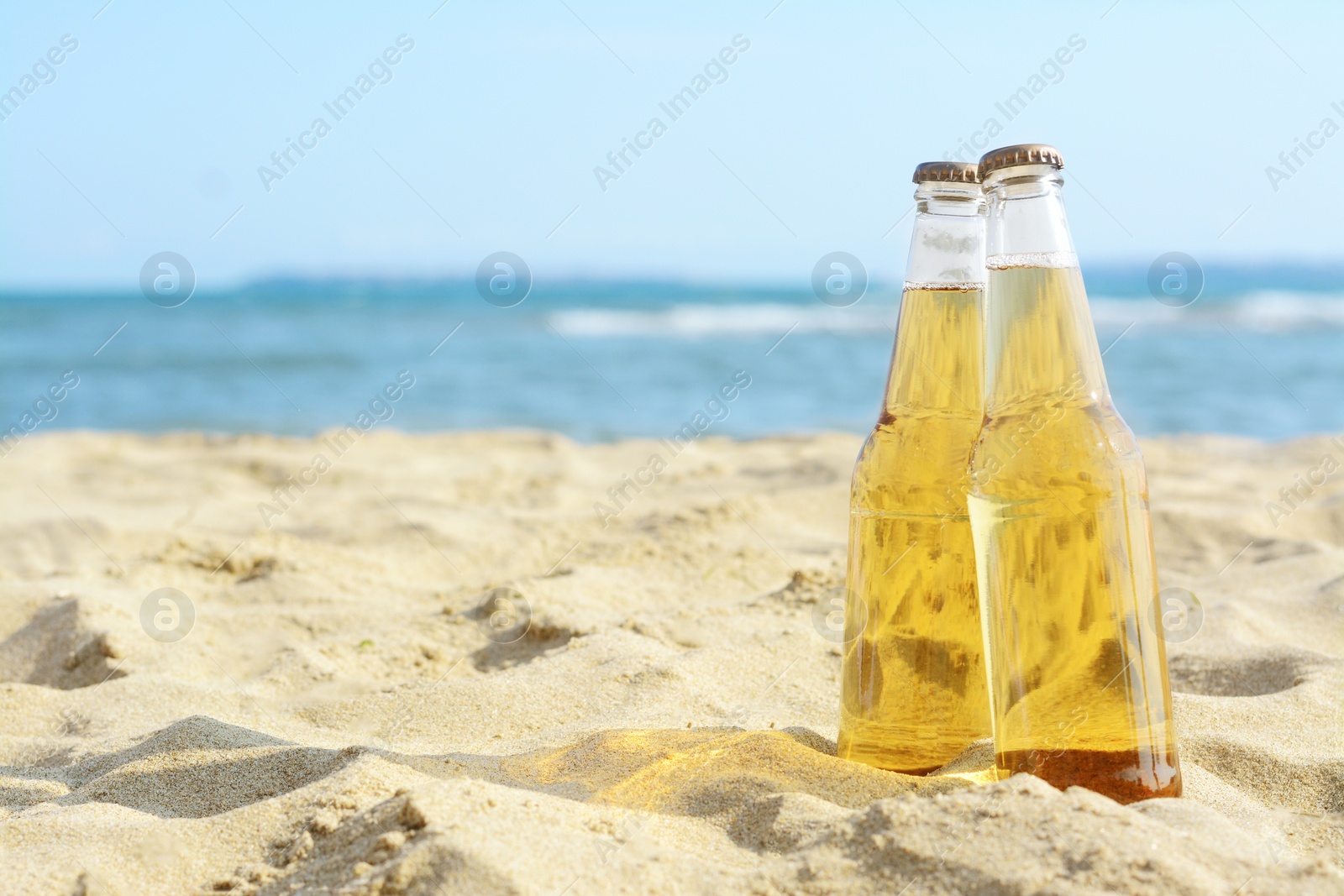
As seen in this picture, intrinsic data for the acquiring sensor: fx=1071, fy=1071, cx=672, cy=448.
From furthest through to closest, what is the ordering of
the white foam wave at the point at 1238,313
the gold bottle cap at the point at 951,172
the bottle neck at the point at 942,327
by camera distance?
the white foam wave at the point at 1238,313 < the bottle neck at the point at 942,327 < the gold bottle cap at the point at 951,172

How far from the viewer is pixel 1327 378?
1154 cm

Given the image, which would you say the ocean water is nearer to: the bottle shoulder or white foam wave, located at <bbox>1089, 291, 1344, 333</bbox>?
white foam wave, located at <bbox>1089, 291, 1344, 333</bbox>

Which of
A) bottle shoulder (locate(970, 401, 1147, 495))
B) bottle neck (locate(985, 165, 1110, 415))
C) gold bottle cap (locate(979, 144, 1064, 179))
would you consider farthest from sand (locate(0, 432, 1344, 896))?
gold bottle cap (locate(979, 144, 1064, 179))

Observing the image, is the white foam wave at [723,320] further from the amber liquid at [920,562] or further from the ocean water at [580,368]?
the amber liquid at [920,562]

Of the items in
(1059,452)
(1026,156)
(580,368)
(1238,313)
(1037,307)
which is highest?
(1238,313)

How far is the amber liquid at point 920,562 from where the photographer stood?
1.76 metres

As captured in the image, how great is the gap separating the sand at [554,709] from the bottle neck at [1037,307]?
0.57 metres

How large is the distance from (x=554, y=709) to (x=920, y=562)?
3.14 ft

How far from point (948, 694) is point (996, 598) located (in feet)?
0.88

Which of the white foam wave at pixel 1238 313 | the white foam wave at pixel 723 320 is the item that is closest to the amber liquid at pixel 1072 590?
the white foam wave at pixel 1238 313

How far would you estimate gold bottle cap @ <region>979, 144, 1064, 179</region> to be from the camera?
1.55 metres

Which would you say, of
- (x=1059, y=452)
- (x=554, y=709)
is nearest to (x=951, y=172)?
(x=1059, y=452)

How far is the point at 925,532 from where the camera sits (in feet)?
5.78

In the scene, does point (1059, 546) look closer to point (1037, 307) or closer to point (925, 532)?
point (925, 532)
